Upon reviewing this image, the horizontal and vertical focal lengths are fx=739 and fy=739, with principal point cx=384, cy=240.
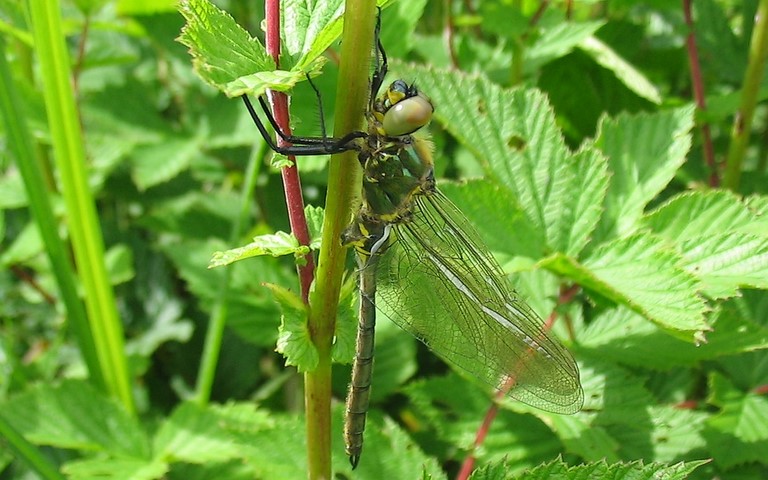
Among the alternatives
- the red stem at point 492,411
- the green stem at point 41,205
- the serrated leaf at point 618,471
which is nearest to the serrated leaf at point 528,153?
the red stem at point 492,411

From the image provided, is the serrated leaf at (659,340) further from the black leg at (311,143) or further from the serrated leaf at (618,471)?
the black leg at (311,143)

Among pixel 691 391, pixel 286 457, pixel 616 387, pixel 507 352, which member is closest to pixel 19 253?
pixel 286 457

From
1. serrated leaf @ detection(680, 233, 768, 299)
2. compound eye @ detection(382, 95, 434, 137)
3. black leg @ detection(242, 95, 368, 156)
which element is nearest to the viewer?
black leg @ detection(242, 95, 368, 156)

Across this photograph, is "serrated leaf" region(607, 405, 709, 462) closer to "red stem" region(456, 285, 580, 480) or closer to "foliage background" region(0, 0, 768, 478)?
"foliage background" region(0, 0, 768, 478)

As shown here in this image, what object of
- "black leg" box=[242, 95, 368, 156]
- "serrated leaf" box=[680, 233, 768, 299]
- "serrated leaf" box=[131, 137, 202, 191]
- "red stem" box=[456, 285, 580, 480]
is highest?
"black leg" box=[242, 95, 368, 156]

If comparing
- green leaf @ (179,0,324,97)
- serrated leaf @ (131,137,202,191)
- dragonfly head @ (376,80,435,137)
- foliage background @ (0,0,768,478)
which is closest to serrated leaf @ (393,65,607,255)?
foliage background @ (0,0,768,478)

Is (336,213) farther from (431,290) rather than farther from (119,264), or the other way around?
(119,264)

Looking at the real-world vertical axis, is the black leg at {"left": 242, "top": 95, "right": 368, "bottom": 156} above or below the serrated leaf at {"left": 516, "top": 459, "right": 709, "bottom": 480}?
above

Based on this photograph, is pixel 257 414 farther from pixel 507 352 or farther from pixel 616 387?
pixel 616 387
